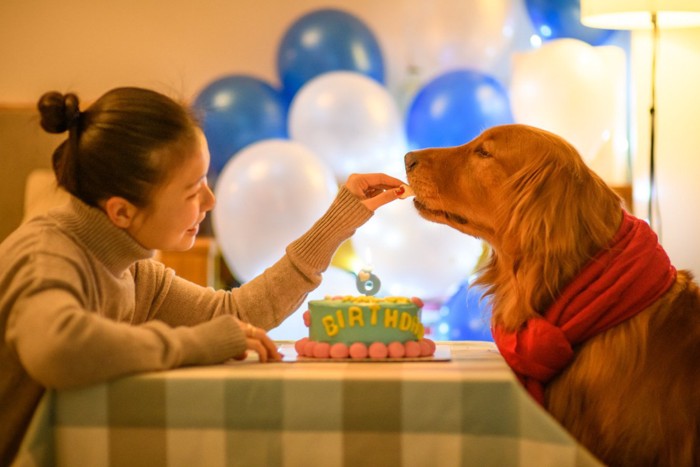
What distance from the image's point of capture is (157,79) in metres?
5.00

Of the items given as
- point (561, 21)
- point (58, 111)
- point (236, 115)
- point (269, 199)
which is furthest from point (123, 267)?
point (561, 21)

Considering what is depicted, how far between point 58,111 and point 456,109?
107 inches

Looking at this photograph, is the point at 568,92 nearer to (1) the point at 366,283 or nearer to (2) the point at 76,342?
(1) the point at 366,283

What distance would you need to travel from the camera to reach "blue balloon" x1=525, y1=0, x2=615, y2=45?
4.51 m

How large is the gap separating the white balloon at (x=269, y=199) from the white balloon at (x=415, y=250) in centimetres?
28

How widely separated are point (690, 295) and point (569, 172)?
34 centimetres

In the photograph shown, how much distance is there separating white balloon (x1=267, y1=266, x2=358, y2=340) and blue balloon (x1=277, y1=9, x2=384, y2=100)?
108cm

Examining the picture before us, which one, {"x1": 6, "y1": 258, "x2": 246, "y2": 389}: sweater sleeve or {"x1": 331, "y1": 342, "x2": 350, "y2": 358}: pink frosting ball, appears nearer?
{"x1": 6, "y1": 258, "x2": 246, "y2": 389}: sweater sleeve

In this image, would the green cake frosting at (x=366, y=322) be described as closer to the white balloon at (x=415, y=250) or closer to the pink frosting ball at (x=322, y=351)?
the pink frosting ball at (x=322, y=351)

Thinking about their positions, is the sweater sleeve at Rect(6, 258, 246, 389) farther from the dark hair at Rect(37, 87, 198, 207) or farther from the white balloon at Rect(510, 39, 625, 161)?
the white balloon at Rect(510, 39, 625, 161)

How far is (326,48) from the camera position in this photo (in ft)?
14.8

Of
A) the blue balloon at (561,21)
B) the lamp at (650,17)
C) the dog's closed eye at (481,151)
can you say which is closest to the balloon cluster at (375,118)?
the blue balloon at (561,21)

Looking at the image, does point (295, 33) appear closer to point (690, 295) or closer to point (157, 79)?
point (157, 79)

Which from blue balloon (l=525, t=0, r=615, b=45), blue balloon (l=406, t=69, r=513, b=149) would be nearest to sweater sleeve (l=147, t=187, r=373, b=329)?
blue balloon (l=406, t=69, r=513, b=149)
